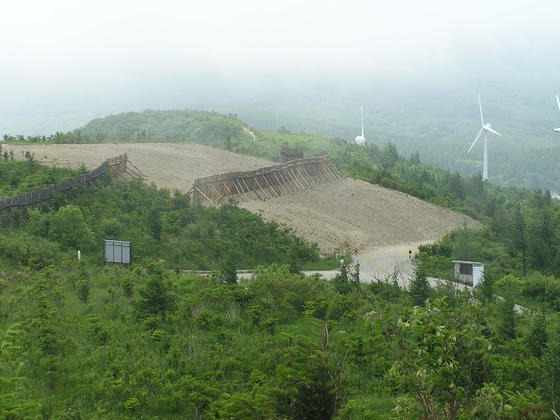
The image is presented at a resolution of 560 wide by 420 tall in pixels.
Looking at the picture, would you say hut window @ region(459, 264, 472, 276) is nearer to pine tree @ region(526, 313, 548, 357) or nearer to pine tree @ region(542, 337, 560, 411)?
pine tree @ region(526, 313, 548, 357)

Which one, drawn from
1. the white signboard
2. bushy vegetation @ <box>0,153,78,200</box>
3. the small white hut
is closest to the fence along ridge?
bushy vegetation @ <box>0,153,78,200</box>

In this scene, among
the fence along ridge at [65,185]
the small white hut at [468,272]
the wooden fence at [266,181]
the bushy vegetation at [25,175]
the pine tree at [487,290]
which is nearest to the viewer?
the pine tree at [487,290]

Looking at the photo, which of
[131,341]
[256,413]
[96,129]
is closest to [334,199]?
[131,341]

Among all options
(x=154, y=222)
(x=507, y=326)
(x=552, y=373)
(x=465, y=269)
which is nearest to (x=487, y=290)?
(x=465, y=269)

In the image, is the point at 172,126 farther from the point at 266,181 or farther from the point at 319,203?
the point at 319,203

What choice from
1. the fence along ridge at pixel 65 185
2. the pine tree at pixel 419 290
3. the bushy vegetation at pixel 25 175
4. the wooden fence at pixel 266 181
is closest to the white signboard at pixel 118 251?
the fence along ridge at pixel 65 185

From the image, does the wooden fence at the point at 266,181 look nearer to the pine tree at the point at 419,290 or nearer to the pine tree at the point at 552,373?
the pine tree at the point at 419,290

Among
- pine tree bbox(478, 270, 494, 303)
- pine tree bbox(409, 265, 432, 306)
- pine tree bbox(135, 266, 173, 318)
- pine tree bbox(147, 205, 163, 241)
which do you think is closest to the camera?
pine tree bbox(135, 266, 173, 318)
